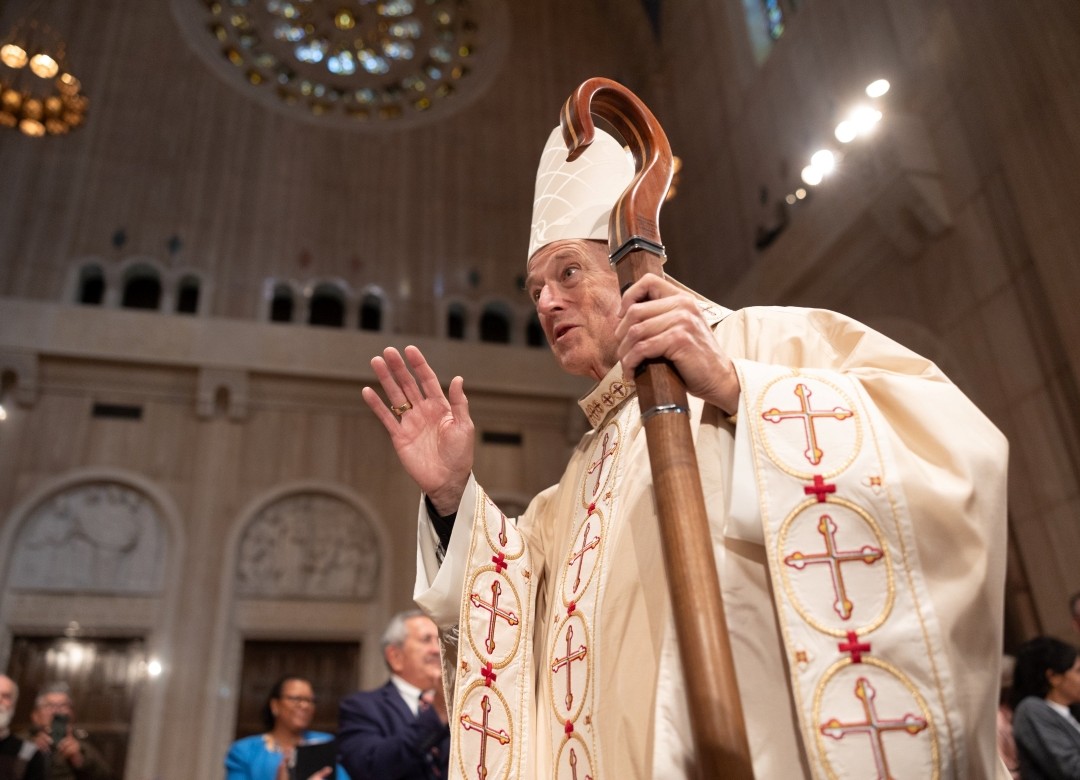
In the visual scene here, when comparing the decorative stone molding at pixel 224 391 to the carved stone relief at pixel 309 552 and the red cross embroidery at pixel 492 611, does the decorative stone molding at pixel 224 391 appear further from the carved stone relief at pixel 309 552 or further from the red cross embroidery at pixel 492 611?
the red cross embroidery at pixel 492 611

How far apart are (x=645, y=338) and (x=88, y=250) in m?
9.74

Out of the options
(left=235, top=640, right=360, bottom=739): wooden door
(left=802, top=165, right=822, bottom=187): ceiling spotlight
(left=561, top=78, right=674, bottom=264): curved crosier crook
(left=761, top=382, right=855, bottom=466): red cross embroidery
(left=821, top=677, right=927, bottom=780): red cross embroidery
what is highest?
(left=802, top=165, right=822, bottom=187): ceiling spotlight

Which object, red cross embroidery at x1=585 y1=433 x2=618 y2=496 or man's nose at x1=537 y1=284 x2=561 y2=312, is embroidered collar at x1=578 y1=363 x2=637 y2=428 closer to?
red cross embroidery at x1=585 y1=433 x2=618 y2=496

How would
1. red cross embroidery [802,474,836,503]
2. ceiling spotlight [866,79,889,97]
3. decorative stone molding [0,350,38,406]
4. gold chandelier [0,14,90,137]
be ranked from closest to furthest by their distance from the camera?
red cross embroidery [802,474,836,503], ceiling spotlight [866,79,889,97], gold chandelier [0,14,90,137], decorative stone molding [0,350,38,406]

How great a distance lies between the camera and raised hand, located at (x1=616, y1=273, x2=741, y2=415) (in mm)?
1077

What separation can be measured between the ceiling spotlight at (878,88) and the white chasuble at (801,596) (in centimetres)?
551

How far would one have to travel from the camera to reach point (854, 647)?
966 mm

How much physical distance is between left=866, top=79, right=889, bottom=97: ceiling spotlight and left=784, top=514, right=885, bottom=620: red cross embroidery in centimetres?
603

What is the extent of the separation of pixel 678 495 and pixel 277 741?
344cm

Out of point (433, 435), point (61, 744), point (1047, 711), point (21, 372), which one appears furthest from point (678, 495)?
point (21, 372)

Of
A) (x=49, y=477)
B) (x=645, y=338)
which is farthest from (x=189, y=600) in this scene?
(x=645, y=338)

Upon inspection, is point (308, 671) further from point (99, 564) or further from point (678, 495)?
point (678, 495)

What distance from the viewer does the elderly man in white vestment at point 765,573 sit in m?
0.95

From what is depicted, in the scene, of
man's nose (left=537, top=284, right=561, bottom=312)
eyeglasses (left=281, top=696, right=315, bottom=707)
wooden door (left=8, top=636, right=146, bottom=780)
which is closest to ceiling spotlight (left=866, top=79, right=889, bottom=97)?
man's nose (left=537, top=284, right=561, bottom=312)
